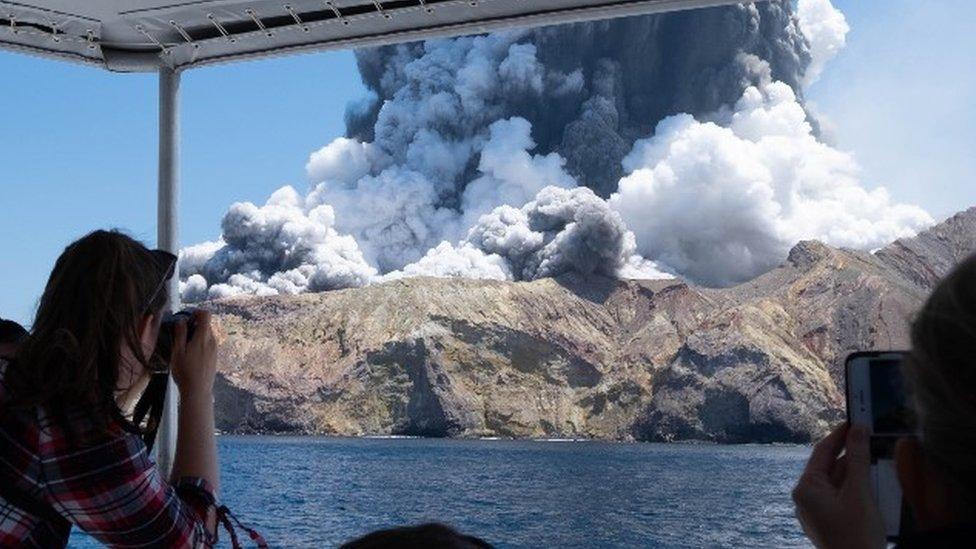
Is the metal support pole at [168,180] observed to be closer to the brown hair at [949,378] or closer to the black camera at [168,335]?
the black camera at [168,335]

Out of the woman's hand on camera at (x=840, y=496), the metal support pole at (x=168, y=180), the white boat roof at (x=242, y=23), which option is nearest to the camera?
the woman's hand on camera at (x=840, y=496)

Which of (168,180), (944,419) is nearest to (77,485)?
(944,419)

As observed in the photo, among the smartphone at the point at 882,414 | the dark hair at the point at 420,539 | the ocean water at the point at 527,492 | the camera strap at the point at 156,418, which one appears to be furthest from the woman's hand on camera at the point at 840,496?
the ocean water at the point at 527,492

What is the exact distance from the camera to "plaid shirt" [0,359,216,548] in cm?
84

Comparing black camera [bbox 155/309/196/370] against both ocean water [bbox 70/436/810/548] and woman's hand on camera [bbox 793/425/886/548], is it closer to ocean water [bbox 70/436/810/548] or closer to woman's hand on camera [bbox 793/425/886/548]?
woman's hand on camera [bbox 793/425/886/548]

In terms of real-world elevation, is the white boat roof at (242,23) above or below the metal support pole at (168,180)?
above

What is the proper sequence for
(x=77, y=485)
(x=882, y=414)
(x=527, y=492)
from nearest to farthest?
1. (x=882, y=414)
2. (x=77, y=485)
3. (x=527, y=492)

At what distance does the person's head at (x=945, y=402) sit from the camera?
42cm

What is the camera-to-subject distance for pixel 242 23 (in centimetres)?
324

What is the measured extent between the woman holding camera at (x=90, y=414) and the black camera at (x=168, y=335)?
5 centimetres

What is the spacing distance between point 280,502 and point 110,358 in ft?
140

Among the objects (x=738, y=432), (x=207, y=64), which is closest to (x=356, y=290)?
(x=738, y=432)

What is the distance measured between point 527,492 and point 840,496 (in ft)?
150

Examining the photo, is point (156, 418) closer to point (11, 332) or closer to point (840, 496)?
point (11, 332)
